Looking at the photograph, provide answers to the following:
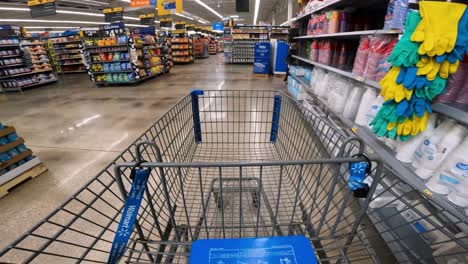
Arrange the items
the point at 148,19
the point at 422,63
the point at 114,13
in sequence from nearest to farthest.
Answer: the point at 422,63 < the point at 114,13 < the point at 148,19

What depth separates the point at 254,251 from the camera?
2.23 ft

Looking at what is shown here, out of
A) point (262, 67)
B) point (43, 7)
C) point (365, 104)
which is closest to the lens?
point (365, 104)

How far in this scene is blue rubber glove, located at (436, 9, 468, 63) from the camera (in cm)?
108

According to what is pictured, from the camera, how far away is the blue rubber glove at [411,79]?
3.99ft

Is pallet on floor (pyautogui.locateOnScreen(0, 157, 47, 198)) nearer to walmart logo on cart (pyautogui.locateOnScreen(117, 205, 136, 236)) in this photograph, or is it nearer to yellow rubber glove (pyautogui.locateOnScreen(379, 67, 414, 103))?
walmart logo on cart (pyautogui.locateOnScreen(117, 205, 136, 236))

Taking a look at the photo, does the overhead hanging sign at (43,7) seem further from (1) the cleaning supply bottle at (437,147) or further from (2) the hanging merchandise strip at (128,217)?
(1) the cleaning supply bottle at (437,147)

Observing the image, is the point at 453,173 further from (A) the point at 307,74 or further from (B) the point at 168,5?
(B) the point at 168,5

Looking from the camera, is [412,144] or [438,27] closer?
[438,27]

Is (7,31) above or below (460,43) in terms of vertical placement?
above

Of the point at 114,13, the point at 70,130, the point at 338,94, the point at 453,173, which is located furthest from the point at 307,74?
the point at 114,13

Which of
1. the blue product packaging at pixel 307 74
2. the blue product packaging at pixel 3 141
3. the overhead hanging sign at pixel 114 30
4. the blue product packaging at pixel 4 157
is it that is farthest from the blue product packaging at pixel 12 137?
the overhead hanging sign at pixel 114 30

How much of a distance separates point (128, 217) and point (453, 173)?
5.09 feet

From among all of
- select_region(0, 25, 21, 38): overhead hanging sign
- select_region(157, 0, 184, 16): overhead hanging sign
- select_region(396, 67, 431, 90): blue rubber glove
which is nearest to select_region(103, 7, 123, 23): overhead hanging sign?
select_region(157, 0, 184, 16): overhead hanging sign

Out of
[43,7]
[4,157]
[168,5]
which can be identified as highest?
[168,5]
